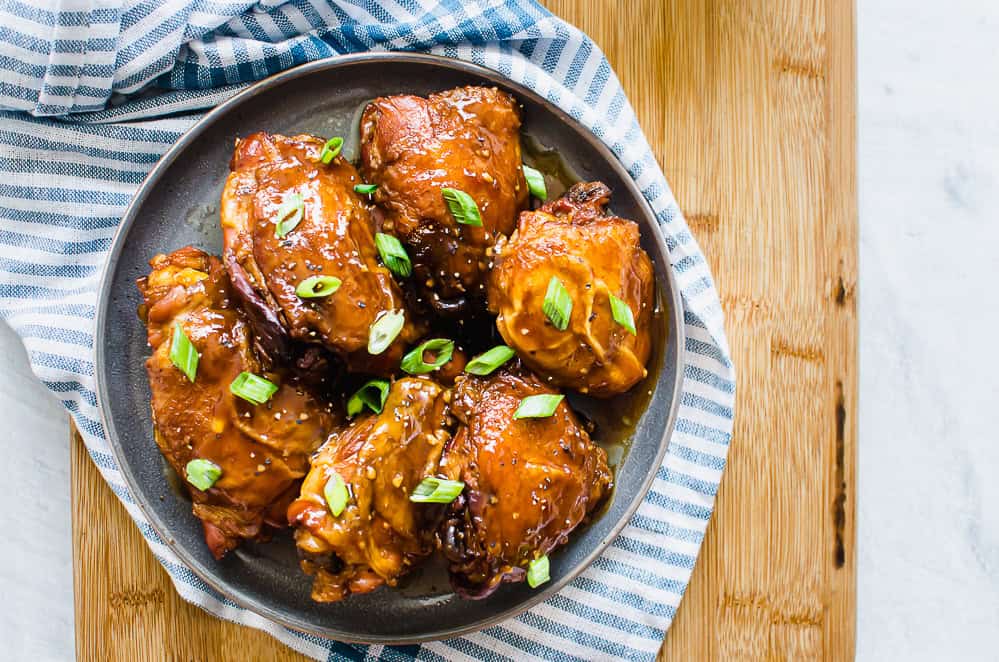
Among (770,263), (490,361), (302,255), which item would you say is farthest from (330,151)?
(770,263)

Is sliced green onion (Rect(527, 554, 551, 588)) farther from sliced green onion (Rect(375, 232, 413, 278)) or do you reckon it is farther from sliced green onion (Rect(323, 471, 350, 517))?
sliced green onion (Rect(375, 232, 413, 278))

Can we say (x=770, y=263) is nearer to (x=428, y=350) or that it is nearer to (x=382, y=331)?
(x=428, y=350)

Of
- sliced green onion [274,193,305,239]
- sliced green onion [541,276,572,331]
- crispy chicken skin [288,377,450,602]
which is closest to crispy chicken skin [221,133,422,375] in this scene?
sliced green onion [274,193,305,239]

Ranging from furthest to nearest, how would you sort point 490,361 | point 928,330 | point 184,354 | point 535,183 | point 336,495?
point 928,330 < point 535,183 < point 490,361 < point 184,354 < point 336,495

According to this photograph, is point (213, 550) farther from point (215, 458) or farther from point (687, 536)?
point (687, 536)

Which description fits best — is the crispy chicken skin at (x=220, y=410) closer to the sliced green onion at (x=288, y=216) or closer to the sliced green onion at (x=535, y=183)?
the sliced green onion at (x=288, y=216)
